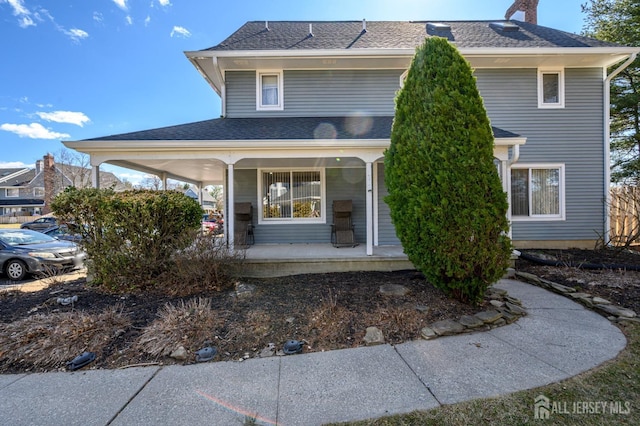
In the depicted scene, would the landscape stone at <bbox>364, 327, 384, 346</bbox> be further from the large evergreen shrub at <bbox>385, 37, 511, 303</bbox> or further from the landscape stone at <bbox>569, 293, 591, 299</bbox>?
the landscape stone at <bbox>569, 293, 591, 299</bbox>

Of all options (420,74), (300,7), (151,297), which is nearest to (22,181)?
(300,7)

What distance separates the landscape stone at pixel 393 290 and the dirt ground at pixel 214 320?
0.30 feet

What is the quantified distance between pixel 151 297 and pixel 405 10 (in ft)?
39.2

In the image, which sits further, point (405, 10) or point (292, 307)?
point (405, 10)

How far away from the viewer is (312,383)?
2.54 metres

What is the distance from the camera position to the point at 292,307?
4.04 meters

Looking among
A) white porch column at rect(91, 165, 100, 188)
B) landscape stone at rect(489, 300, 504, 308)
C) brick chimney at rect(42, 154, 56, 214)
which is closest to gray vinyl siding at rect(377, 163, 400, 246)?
landscape stone at rect(489, 300, 504, 308)

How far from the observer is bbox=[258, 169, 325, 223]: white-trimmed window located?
26.5 ft

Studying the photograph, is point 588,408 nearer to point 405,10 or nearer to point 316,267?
point 316,267

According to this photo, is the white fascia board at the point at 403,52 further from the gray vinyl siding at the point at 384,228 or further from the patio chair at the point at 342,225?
the patio chair at the point at 342,225

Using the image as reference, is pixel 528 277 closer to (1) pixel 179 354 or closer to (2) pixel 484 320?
(2) pixel 484 320

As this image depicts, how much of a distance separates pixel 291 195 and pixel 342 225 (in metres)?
1.67

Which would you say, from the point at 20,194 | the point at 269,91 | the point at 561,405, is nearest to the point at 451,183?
the point at 561,405

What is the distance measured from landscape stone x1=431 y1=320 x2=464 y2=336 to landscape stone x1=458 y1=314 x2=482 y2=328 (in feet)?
0.25
